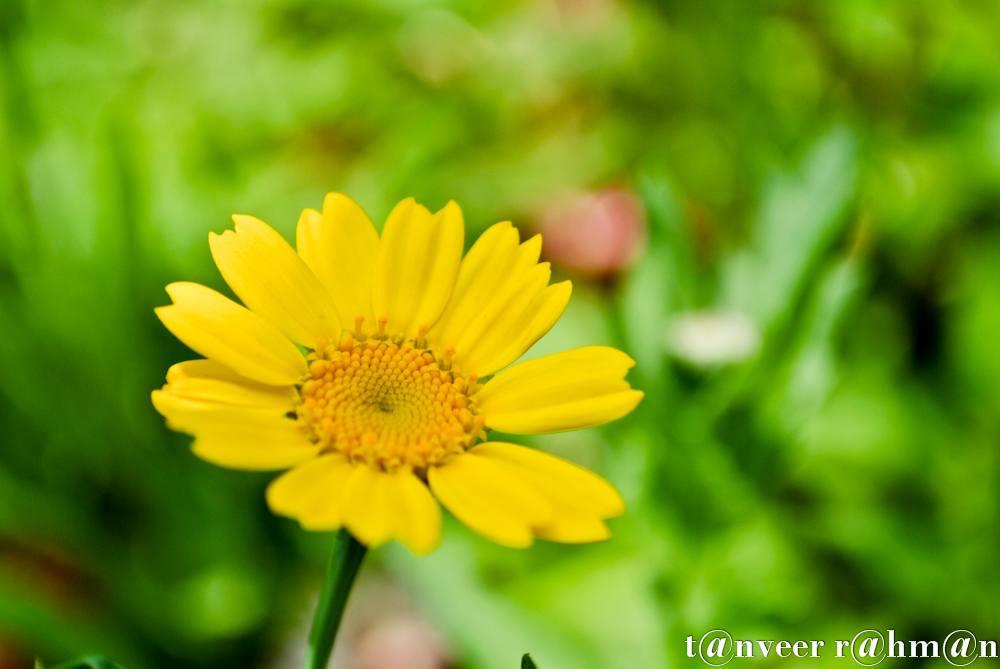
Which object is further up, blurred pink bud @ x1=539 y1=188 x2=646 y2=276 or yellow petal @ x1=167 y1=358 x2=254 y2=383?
blurred pink bud @ x1=539 y1=188 x2=646 y2=276

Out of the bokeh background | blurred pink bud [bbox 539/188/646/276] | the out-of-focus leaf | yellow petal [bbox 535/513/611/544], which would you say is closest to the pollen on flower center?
yellow petal [bbox 535/513/611/544]

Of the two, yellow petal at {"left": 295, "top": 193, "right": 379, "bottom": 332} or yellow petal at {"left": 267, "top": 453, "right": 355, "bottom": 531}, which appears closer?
yellow petal at {"left": 267, "top": 453, "right": 355, "bottom": 531}

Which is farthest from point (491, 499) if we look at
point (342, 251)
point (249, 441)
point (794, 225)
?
point (794, 225)

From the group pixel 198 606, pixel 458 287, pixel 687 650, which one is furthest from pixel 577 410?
pixel 198 606

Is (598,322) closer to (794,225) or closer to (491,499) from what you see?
(794,225)

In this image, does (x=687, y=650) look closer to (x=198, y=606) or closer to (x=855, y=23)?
(x=198, y=606)

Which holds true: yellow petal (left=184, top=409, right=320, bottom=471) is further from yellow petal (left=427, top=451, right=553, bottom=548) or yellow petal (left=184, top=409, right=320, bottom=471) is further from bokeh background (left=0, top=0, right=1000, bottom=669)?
bokeh background (left=0, top=0, right=1000, bottom=669)

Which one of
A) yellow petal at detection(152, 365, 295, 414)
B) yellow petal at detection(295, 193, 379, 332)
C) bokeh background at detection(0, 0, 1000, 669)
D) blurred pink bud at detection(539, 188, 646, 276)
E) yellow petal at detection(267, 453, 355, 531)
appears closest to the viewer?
yellow petal at detection(267, 453, 355, 531)
